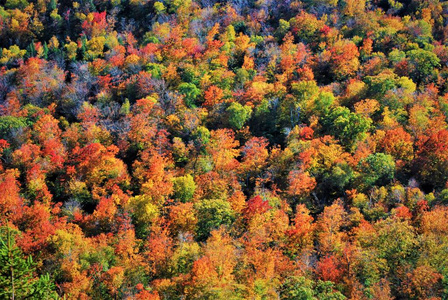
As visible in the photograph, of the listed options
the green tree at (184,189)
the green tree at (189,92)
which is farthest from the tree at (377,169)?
the green tree at (189,92)

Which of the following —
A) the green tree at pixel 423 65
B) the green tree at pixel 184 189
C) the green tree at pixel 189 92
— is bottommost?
the green tree at pixel 184 189

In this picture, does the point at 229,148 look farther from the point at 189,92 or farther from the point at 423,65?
the point at 423,65

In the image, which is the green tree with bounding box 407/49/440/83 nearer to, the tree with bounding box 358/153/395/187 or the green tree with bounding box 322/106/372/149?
the green tree with bounding box 322/106/372/149

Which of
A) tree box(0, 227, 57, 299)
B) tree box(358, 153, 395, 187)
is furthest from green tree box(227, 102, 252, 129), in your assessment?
tree box(0, 227, 57, 299)

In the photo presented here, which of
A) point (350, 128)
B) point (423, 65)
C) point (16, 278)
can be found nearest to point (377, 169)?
point (350, 128)

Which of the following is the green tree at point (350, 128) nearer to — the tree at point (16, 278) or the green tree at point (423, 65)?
the green tree at point (423, 65)

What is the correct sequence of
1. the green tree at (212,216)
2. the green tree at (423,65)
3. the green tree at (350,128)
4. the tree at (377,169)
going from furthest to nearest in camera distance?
the green tree at (423,65), the green tree at (350,128), the tree at (377,169), the green tree at (212,216)

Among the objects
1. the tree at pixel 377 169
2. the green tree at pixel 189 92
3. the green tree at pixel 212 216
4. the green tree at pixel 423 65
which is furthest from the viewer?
the green tree at pixel 423 65

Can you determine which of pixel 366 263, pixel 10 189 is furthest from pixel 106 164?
pixel 366 263
